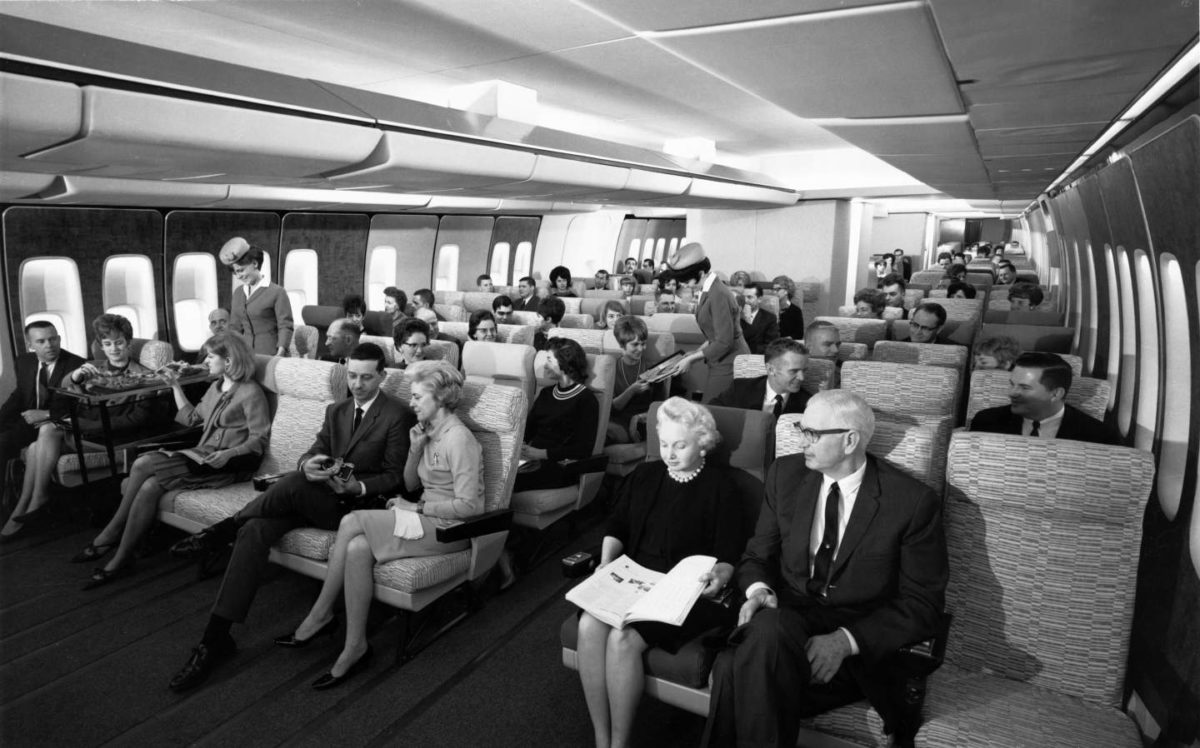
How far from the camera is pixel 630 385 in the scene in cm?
652

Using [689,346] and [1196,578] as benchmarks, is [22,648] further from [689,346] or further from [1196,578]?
[689,346]

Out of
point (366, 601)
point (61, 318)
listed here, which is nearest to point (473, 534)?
point (366, 601)

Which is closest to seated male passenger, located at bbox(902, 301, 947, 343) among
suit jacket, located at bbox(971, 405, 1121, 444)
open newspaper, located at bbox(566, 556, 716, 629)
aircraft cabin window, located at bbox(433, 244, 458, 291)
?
suit jacket, located at bbox(971, 405, 1121, 444)

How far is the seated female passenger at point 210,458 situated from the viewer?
473cm

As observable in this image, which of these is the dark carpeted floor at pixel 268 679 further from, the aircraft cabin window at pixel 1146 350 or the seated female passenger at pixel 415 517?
the aircraft cabin window at pixel 1146 350

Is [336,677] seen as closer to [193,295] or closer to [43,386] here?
[43,386]

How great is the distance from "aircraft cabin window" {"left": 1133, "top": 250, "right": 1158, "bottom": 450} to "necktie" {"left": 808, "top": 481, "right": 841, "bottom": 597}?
364 cm

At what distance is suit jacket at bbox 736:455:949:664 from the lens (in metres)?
2.54

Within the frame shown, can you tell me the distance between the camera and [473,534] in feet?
12.6

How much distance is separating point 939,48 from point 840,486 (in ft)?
5.51

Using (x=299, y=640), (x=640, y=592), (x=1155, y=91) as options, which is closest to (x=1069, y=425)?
(x=1155, y=91)

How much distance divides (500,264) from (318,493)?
14.4 m

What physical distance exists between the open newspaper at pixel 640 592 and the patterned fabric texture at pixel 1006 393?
244 centimetres

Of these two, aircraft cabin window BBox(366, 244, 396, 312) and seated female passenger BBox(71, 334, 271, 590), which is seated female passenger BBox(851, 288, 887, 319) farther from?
aircraft cabin window BBox(366, 244, 396, 312)
